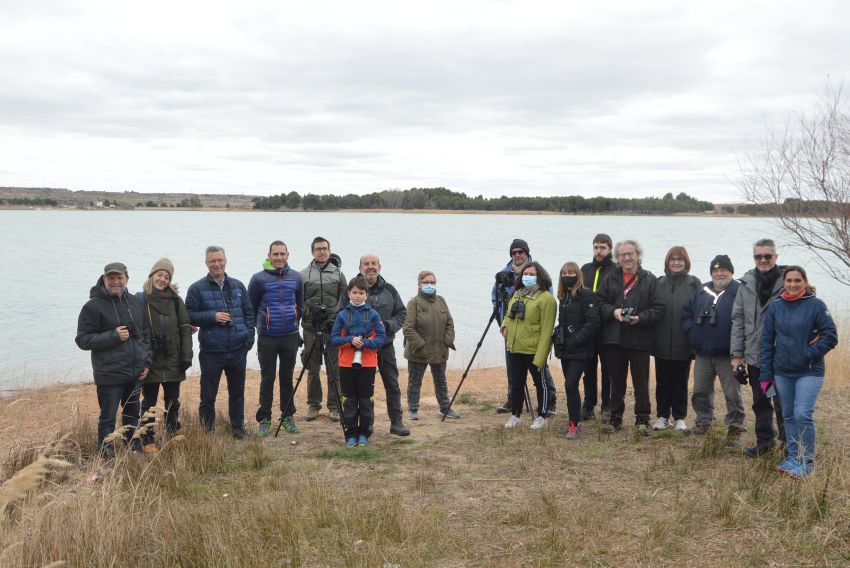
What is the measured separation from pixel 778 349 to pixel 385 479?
306 centimetres

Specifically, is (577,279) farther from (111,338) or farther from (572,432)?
(111,338)

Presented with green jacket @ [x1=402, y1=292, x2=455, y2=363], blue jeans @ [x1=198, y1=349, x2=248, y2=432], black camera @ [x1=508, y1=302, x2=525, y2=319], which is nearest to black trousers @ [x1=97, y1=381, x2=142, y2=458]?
blue jeans @ [x1=198, y1=349, x2=248, y2=432]

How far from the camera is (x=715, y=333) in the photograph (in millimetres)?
5977

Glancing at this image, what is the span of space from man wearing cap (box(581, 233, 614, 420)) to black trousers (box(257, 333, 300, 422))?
291 centimetres

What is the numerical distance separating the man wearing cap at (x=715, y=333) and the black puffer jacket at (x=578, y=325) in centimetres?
79

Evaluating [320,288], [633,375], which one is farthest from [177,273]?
[633,375]

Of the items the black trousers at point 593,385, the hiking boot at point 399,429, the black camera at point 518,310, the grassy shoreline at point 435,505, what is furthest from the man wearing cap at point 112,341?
the black trousers at point 593,385

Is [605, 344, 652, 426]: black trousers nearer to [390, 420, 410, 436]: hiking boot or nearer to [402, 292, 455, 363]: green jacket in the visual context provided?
[402, 292, 455, 363]: green jacket

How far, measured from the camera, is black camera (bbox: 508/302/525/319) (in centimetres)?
651

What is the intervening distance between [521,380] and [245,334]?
2.66 meters

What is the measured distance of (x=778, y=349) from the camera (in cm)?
505

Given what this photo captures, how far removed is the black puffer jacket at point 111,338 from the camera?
5.44 meters

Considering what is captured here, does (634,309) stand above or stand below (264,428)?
above

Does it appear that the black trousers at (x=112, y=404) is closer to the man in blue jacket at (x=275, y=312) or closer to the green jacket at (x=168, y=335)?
the green jacket at (x=168, y=335)
